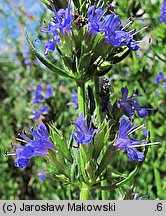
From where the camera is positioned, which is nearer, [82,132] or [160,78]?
[82,132]

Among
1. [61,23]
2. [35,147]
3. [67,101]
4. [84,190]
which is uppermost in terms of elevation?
[61,23]

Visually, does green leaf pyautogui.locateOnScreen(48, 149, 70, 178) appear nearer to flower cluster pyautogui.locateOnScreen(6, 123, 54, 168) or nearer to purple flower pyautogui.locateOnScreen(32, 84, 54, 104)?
flower cluster pyautogui.locateOnScreen(6, 123, 54, 168)

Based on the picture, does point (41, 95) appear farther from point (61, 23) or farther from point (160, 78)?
point (61, 23)

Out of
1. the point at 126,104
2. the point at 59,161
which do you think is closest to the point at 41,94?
the point at 126,104

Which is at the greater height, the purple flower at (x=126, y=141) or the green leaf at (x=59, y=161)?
the purple flower at (x=126, y=141)

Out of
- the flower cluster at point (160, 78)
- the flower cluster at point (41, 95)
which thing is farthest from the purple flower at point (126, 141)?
the flower cluster at point (41, 95)

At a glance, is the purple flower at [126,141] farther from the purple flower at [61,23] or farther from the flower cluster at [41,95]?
the flower cluster at [41,95]
